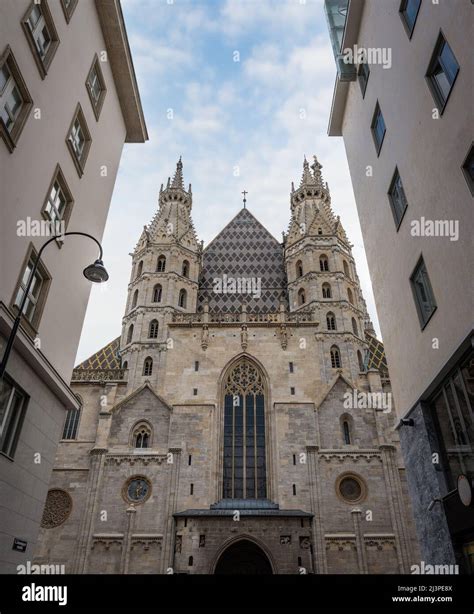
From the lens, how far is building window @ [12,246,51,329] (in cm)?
1113

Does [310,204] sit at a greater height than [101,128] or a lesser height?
greater

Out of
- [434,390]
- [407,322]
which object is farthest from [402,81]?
[434,390]

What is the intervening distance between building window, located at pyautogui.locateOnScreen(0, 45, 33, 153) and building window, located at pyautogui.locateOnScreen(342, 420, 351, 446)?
73.7 ft

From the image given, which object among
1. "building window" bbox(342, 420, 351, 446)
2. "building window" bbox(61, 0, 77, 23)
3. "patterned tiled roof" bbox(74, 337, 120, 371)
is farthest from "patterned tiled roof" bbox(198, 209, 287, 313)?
"building window" bbox(61, 0, 77, 23)

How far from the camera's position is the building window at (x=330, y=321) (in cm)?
3052

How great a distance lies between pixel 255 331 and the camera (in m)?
30.3

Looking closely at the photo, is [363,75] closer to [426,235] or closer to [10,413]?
[426,235]

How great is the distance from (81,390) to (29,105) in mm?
20287

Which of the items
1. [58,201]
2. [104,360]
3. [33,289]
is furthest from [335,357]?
[33,289]

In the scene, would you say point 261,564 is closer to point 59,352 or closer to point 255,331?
point 255,331

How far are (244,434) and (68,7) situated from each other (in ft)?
71.5

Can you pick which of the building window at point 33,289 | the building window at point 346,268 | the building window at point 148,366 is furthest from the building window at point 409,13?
the building window at point 148,366

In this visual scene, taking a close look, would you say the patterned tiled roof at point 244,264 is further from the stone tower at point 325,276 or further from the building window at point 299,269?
the building window at point 299,269

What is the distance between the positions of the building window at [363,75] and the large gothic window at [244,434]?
57.4 ft
